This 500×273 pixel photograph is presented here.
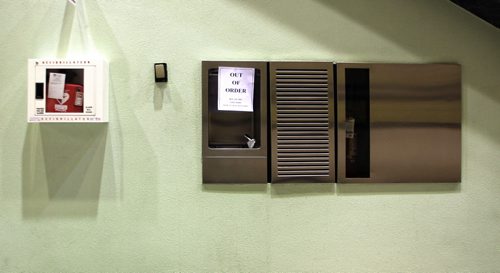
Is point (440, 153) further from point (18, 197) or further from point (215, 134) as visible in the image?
point (18, 197)

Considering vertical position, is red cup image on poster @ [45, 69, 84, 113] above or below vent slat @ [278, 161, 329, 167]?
above

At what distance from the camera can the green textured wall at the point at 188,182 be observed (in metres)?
1.86

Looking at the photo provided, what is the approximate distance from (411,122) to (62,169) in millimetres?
2010

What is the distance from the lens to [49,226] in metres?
1.86

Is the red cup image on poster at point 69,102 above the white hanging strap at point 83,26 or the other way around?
the other way around

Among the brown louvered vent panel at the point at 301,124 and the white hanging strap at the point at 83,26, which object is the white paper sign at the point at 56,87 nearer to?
the white hanging strap at the point at 83,26

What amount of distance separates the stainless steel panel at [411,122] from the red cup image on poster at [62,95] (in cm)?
141

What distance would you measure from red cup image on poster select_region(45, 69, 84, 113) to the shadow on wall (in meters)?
0.16

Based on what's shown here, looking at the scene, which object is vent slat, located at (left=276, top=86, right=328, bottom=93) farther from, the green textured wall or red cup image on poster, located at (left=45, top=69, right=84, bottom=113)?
red cup image on poster, located at (left=45, top=69, right=84, bottom=113)

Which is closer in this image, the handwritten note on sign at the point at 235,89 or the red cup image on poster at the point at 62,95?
the red cup image on poster at the point at 62,95

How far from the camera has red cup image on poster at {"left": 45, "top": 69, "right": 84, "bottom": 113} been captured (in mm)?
1714

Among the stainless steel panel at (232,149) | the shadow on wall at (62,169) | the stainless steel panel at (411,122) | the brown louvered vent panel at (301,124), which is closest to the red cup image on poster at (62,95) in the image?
the shadow on wall at (62,169)

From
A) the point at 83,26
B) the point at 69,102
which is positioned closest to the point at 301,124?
the point at 69,102

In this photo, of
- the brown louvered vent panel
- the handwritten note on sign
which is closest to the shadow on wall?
the handwritten note on sign
